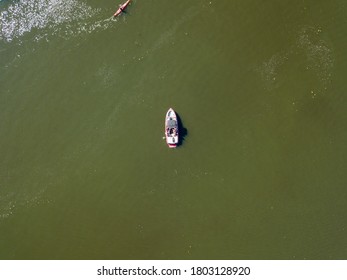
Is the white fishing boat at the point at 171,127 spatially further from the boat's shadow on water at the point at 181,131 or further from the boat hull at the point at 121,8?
the boat hull at the point at 121,8

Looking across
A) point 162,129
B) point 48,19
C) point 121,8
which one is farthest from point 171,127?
point 48,19

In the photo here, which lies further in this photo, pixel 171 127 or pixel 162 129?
pixel 162 129

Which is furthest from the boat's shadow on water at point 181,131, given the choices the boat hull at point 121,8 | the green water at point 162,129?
the boat hull at point 121,8

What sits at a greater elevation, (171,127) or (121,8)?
(121,8)

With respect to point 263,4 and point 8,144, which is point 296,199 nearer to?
point 263,4

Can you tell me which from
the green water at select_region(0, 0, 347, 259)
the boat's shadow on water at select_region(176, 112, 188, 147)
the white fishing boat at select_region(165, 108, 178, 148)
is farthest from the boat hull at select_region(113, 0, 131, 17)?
the boat's shadow on water at select_region(176, 112, 188, 147)

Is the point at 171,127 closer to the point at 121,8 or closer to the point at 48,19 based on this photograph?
the point at 121,8

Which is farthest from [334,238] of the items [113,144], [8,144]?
[8,144]

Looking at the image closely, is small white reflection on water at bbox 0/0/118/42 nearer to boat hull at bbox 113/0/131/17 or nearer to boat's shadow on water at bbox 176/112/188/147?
boat hull at bbox 113/0/131/17
